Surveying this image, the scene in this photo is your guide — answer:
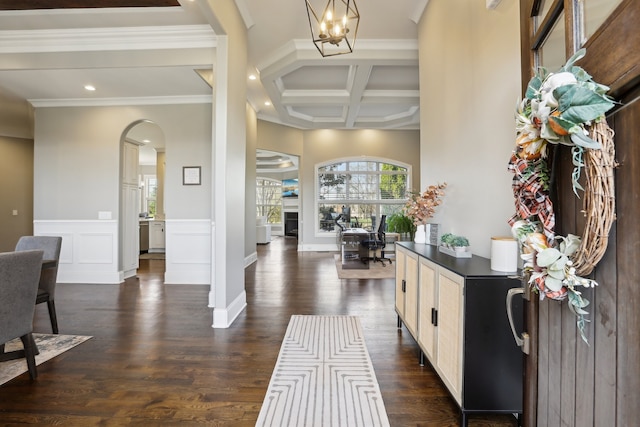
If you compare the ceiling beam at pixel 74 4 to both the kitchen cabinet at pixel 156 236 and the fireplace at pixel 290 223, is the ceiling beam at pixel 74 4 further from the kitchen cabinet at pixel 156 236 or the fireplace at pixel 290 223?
the fireplace at pixel 290 223

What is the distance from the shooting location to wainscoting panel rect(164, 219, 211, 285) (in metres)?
4.56

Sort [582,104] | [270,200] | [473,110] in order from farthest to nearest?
[270,200] → [473,110] → [582,104]

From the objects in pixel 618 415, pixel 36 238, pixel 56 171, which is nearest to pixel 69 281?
pixel 56 171

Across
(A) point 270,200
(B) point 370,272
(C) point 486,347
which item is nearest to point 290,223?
(A) point 270,200

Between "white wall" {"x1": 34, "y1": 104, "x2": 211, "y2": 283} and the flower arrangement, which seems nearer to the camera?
the flower arrangement

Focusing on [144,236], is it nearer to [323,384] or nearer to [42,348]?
[42,348]

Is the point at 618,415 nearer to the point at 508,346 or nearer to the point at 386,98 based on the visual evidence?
the point at 508,346

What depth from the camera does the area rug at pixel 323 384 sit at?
162 centimetres

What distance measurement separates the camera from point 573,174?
0.72 m

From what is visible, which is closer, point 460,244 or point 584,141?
point 584,141

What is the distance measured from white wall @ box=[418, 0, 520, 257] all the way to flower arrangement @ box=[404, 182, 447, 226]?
83 mm

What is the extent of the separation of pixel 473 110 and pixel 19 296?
11.6 ft

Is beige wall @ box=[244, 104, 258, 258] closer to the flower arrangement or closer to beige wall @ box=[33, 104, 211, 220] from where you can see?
beige wall @ box=[33, 104, 211, 220]

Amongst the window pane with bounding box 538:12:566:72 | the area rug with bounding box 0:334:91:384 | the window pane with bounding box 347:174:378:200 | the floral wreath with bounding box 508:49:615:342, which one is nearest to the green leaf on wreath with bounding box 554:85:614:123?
the floral wreath with bounding box 508:49:615:342
